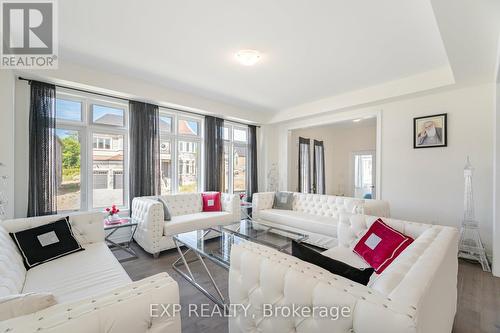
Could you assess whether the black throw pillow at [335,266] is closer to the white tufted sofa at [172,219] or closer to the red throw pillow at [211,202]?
the white tufted sofa at [172,219]

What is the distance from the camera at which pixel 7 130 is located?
110 inches

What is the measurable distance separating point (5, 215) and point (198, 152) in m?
3.13

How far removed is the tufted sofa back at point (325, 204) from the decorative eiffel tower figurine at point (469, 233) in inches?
52.6

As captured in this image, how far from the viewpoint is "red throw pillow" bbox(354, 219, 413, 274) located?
1.85 meters

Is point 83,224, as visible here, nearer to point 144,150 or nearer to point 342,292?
point 144,150

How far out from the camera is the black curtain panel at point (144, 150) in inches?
157

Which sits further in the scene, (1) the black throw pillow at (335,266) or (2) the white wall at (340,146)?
(2) the white wall at (340,146)

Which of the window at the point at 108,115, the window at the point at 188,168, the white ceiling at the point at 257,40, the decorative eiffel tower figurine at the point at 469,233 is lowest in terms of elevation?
the decorative eiffel tower figurine at the point at 469,233

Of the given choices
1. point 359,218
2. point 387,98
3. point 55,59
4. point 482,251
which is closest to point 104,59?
point 55,59

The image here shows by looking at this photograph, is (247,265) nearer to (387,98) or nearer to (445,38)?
(445,38)

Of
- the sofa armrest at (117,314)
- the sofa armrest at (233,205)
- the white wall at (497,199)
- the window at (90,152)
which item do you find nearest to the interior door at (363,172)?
the white wall at (497,199)

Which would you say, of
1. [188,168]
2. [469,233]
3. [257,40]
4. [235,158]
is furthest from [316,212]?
[257,40]

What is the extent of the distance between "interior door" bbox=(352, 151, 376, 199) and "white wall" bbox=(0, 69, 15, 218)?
775cm

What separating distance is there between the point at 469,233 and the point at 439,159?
3.82ft
